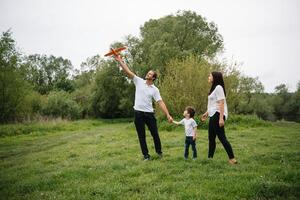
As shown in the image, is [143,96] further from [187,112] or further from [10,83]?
[10,83]

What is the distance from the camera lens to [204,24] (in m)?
46.0

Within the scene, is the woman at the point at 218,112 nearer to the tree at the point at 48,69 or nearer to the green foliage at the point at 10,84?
the green foliage at the point at 10,84

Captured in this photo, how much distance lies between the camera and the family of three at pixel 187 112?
324 inches

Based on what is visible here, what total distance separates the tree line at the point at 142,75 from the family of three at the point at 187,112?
14.2 m

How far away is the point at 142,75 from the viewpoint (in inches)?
1890

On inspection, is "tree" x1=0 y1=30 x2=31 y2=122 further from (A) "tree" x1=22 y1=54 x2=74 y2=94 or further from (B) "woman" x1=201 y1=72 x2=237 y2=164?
(A) "tree" x1=22 y1=54 x2=74 y2=94

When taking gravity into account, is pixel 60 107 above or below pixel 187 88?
below

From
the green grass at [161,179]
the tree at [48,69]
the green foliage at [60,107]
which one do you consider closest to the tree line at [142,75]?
the green foliage at [60,107]

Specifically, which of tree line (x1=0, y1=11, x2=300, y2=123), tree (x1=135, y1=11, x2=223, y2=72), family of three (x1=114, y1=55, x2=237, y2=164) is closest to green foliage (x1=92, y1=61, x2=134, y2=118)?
tree line (x1=0, y1=11, x2=300, y2=123)

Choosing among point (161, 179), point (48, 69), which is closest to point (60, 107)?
point (161, 179)

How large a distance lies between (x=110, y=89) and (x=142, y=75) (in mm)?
8118

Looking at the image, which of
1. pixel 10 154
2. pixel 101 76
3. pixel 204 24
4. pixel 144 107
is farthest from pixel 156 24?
pixel 144 107

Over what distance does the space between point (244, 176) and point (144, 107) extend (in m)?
3.47

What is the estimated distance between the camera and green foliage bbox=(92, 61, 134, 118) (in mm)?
52791
